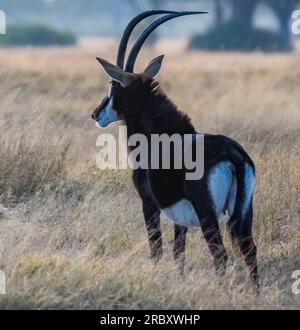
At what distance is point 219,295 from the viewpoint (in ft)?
18.9

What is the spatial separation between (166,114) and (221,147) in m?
0.62

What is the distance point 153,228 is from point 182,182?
0.56 m

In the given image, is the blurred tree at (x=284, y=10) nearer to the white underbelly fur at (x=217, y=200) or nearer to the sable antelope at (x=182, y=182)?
the sable antelope at (x=182, y=182)

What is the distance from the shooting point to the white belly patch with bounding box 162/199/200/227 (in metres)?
5.92

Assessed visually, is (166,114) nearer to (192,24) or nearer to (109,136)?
(109,136)

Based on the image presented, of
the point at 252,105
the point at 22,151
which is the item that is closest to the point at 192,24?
the point at 252,105

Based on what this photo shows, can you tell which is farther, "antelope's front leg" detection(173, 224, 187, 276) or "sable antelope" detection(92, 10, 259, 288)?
"antelope's front leg" detection(173, 224, 187, 276)

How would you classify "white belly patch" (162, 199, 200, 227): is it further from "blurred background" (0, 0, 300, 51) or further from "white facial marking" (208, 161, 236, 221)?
"blurred background" (0, 0, 300, 51)

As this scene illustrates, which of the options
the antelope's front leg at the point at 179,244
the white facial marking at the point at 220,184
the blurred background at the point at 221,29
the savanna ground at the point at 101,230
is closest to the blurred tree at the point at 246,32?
the blurred background at the point at 221,29

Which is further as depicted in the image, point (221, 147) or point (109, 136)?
point (109, 136)

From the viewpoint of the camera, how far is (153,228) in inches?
250

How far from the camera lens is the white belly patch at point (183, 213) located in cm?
592

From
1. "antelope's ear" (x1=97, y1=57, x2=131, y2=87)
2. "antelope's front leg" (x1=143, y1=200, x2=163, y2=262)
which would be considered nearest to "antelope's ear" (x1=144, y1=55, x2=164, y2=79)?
"antelope's ear" (x1=97, y1=57, x2=131, y2=87)

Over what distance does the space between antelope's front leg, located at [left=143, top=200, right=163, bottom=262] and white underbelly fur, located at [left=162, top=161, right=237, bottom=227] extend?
0.25 m
